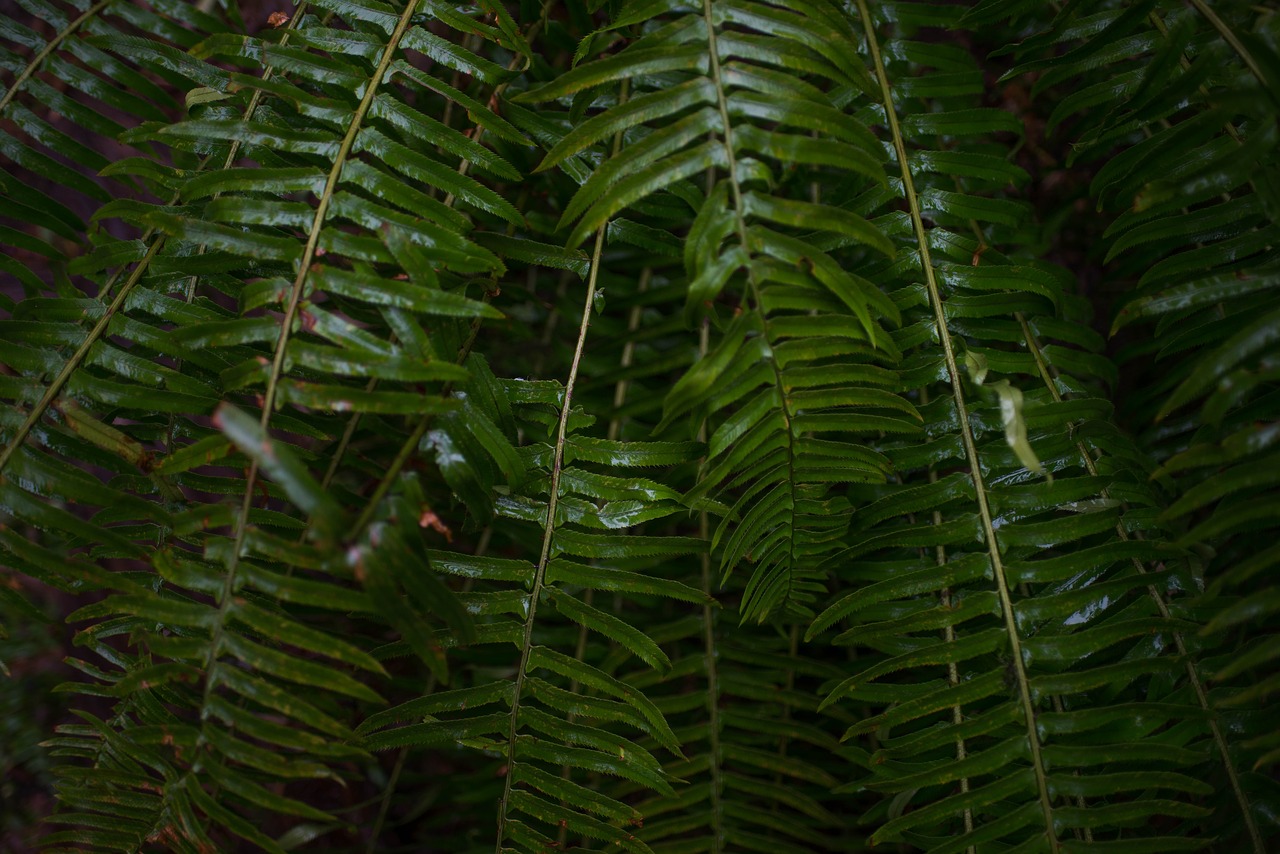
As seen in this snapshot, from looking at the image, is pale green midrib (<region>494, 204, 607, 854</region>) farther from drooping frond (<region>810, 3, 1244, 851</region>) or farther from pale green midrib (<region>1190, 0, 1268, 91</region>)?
pale green midrib (<region>1190, 0, 1268, 91</region>)

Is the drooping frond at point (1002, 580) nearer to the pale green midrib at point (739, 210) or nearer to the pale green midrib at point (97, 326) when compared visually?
the pale green midrib at point (739, 210)

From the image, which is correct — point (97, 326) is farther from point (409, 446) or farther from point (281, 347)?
point (409, 446)

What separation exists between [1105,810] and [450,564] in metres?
0.87

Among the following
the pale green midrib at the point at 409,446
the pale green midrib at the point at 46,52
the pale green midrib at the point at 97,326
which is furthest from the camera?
the pale green midrib at the point at 46,52

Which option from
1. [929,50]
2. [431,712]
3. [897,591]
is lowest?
[431,712]

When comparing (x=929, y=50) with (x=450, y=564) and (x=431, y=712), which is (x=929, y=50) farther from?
(x=431, y=712)

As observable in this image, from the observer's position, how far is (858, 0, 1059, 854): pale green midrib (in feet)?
3.17

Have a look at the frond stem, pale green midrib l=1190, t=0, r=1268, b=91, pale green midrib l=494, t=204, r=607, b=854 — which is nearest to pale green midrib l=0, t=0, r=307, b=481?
the frond stem

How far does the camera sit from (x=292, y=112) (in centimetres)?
113

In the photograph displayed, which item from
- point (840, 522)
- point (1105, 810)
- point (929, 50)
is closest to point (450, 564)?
point (840, 522)

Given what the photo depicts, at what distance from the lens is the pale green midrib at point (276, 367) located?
849 mm

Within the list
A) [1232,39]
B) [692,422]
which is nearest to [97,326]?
[692,422]

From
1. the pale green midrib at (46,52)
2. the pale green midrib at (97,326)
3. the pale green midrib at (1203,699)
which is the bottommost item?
the pale green midrib at (1203,699)

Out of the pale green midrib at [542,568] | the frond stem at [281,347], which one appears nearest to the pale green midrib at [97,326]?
the frond stem at [281,347]
